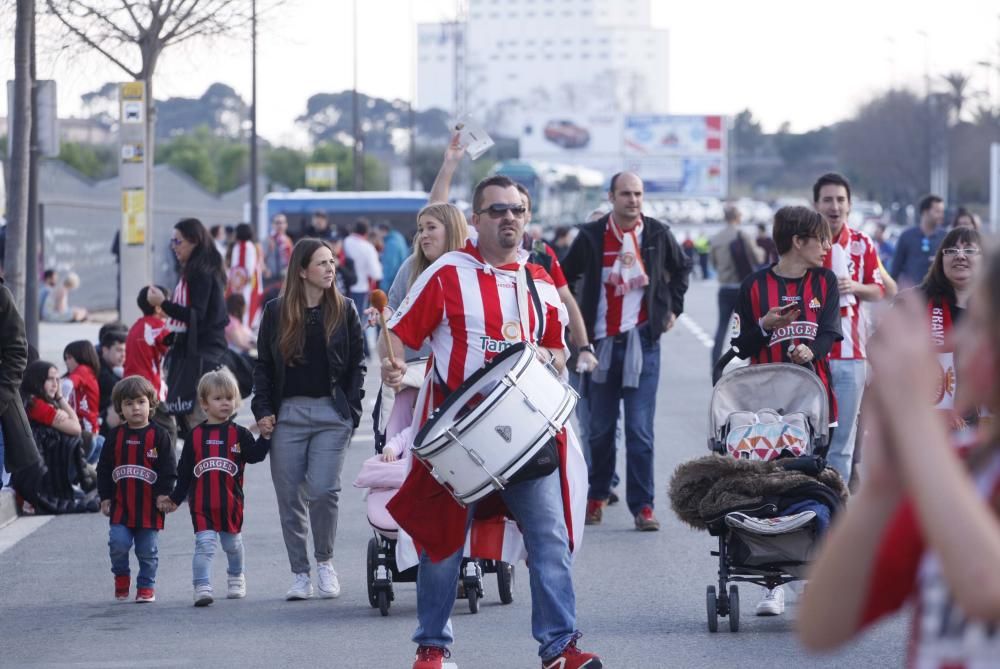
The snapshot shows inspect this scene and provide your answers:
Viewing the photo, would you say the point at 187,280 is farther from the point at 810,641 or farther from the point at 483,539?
the point at 810,641

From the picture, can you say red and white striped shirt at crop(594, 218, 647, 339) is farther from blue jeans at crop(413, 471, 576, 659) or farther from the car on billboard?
the car on billboard

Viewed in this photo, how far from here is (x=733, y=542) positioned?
7156 millimetres

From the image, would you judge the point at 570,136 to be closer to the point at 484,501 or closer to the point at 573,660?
the point at 484,501

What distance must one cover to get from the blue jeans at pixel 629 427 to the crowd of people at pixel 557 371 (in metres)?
0.01

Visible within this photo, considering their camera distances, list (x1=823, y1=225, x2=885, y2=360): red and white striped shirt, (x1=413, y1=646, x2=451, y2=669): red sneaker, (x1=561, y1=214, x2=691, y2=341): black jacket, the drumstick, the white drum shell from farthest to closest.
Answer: (x1=561, y1=214, x2=691, y2=341): black jacket
(x1=823, y1=225, x2=885, y2=360): red and white striped shirt
the drumstick
(x1=413, y1=646, x2=451, y2=669): red sneaker
the white drum shell

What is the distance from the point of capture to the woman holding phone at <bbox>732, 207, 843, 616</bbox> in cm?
816

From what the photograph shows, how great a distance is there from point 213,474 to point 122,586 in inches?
29.7

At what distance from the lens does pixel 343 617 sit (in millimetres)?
7820

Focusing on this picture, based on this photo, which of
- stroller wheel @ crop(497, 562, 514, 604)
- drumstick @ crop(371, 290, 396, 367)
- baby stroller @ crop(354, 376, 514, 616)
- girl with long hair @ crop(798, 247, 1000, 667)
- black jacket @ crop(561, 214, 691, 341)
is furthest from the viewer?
black jacket @ crop(561, 214, 691, 341)

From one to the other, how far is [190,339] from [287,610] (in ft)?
11.2

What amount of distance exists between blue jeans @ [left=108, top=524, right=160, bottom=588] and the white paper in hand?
2.56 metres

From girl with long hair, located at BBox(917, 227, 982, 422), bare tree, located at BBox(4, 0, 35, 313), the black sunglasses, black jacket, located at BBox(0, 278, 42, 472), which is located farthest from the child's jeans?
bare tree, located at BBox(4, 0, 35, 313)

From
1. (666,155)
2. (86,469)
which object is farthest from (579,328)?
(666,155)

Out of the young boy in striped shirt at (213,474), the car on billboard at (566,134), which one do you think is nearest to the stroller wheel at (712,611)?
the young boy in striped shirt at (213,474)
